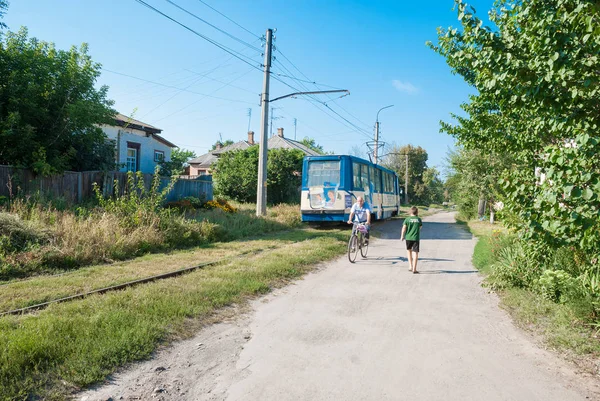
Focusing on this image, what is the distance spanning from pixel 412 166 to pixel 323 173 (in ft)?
171

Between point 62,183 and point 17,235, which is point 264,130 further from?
point 17,235

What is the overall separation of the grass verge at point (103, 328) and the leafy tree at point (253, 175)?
1928 cm

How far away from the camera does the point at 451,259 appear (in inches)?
441

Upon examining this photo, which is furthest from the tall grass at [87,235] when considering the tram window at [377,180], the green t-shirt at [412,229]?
the tram window at [377,180]

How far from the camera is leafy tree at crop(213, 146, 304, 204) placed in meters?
27.1

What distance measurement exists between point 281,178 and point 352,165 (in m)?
11.8

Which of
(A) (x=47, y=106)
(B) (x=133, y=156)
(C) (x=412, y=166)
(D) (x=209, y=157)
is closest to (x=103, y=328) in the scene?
(A) (x=47, y=106)

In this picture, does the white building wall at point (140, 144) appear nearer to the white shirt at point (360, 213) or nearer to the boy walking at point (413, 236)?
the white shirt at point (360, 213)

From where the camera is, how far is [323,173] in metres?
17.0

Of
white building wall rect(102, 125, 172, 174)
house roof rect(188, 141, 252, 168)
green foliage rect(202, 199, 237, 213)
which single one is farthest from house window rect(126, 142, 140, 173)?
house roof rect(188, 141, 252, 168)

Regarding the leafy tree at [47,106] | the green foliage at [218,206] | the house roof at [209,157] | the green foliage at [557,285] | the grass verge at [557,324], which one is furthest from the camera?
the house roof at [209,157]

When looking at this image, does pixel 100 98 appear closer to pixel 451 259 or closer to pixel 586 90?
pixel 451 259

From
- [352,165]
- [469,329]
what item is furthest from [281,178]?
[469,329]

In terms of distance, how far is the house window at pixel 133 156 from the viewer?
2595 cm
